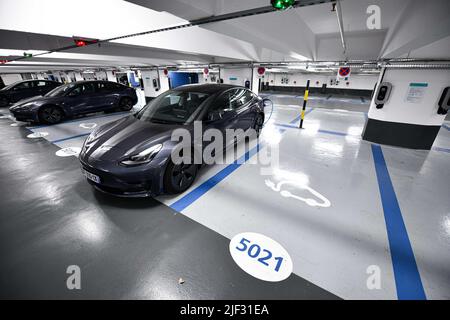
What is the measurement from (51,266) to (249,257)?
5.79 ft

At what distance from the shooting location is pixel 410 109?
170 inches

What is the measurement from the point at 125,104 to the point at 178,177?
7029 millimetres

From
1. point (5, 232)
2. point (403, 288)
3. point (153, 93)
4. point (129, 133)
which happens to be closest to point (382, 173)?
point (403, 288)

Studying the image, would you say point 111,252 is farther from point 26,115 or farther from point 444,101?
point 26,115

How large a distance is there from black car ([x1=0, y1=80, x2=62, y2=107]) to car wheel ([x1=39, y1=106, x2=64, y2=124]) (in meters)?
5.82

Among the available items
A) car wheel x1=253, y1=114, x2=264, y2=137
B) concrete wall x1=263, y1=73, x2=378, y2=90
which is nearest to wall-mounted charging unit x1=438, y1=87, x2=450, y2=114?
car wheel x1=253, y1=114, x2=264, y2=137

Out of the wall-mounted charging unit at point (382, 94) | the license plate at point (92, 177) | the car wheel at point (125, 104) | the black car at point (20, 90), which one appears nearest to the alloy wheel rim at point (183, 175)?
the license plate at point (92, 177)

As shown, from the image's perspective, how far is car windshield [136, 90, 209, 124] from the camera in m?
2.83

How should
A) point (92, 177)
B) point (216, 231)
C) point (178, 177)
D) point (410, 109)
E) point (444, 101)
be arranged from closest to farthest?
1. point (216, 231)
2. point (92, 177)
3. point (178, 177)
4. point (444, 101)
5. point (410, 109)

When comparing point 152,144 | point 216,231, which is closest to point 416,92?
point 216,231

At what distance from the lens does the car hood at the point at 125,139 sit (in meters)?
2.24

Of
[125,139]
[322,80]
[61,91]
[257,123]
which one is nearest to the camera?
[125,139]

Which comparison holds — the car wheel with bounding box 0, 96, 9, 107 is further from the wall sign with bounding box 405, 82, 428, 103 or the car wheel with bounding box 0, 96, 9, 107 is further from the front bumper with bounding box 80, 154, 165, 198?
the wall sign with bounding box 405, 82, 428, 103

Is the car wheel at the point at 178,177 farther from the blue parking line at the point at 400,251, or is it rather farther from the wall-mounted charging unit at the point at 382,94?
the wall-mounted charging unit at the point at 382,94
